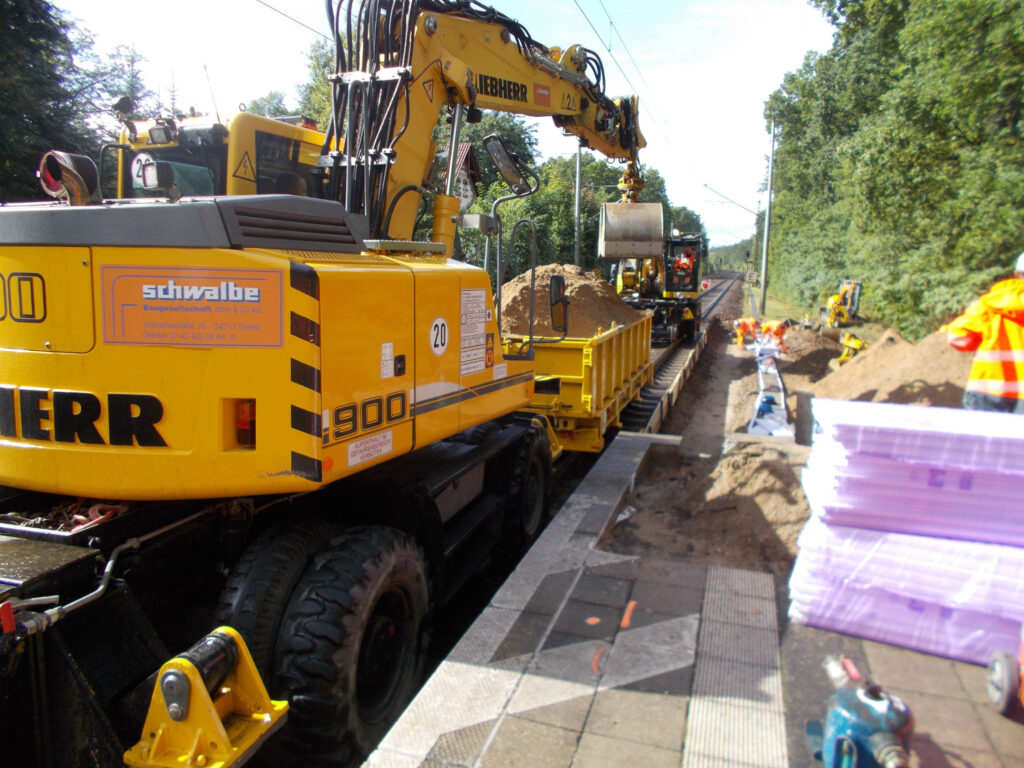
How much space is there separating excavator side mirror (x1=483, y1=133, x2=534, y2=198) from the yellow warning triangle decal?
161cm

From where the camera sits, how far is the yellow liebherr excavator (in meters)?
2.25

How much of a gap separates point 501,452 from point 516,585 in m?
1.49

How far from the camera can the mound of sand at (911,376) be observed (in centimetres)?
707

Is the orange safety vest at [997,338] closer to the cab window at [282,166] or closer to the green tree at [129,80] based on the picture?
the cab window at [282,166]

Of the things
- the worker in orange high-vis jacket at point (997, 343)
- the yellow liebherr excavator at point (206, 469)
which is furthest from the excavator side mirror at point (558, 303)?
the worker in orange high-vis jacket at point (997, 343)

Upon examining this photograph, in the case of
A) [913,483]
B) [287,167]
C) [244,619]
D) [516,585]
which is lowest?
[516,585]

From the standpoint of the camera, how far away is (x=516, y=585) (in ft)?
13.5

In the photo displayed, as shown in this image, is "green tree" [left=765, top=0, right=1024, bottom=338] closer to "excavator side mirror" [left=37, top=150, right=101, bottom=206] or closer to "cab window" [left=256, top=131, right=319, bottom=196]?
"cab window" [left=256, top=131, right=319, bottom=196]

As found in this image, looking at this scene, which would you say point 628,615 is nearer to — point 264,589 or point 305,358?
point 264,589

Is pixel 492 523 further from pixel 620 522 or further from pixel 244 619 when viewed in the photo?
pixel 244 619

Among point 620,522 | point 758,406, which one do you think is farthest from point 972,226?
point 620,522

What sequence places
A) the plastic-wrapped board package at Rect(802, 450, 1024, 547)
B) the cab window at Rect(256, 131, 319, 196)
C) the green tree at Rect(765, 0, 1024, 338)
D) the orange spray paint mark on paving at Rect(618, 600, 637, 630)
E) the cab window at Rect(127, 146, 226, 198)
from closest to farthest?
1. the plastic-wrapped board package at Rect(802, 450, 1024, 547)
2. the orange spray paint mark on paving at Rect(618, 600, 637, 630)
3. the cab window at Rect(127, 146, 226, 198)
4. the cab window at Rect(256, 131, 319, 196)
5. the green tree at Rect(765, 0, 1024, 338)

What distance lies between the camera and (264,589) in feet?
9.30

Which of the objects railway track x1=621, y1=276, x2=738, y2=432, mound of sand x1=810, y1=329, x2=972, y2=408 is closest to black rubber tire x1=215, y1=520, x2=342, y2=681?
mound of sand x1=810, y1=329, x2=972, y2=408
